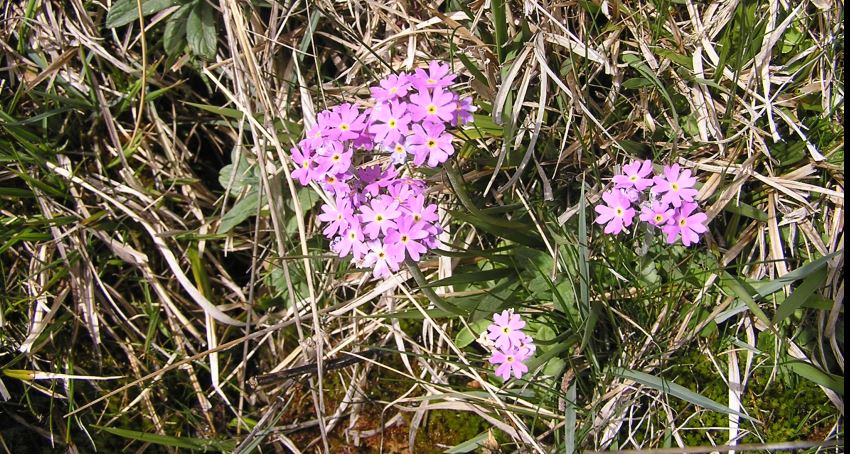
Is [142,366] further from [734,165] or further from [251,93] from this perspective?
[734,165]

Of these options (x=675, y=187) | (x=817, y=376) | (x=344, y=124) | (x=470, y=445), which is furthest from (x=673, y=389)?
(x=344, y=124)

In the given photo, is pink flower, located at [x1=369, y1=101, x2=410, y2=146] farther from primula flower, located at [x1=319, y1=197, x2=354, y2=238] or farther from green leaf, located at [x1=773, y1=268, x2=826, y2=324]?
green leaf, located at [x1=773, y1=268, x2=826, y2=324]

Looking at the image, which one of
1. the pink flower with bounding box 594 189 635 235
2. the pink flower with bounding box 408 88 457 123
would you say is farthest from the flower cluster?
the pink flower with bounding box 594 189 635 235

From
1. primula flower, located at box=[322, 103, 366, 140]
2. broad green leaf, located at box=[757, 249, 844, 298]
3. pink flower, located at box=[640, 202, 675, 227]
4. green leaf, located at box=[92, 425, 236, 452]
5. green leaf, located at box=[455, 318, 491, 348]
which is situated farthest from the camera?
green leaf, located at box=[92, 425, 236, 452]

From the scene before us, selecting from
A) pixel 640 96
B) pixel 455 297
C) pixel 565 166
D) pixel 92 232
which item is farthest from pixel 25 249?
pixel 640 96

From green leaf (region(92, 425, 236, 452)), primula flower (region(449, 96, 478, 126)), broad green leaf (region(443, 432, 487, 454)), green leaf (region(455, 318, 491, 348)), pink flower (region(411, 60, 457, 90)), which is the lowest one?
green leaf (region(92, 425, 236, 452))

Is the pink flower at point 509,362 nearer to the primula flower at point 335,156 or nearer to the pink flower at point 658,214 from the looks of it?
the pink flower at point 658,214
